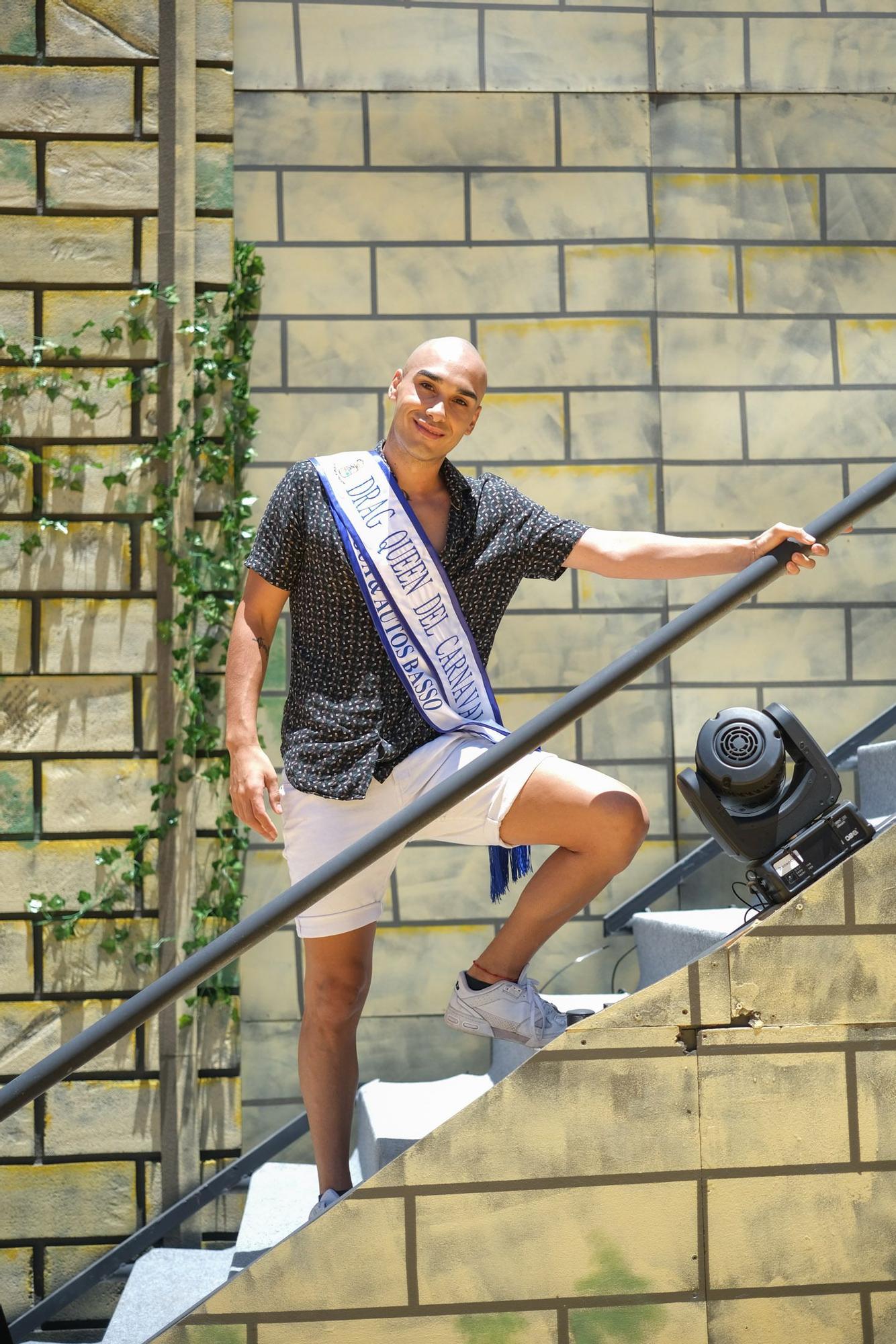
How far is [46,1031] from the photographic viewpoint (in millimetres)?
3600

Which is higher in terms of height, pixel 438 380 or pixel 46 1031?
pixel 438 380

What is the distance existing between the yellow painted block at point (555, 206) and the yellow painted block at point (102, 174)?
38.7 inches

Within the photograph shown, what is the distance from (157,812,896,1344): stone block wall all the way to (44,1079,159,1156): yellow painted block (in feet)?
4.97

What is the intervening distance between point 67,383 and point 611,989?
7.97 ft

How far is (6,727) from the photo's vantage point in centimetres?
368

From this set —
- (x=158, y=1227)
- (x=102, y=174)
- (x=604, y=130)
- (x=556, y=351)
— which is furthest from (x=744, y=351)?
(x=158, y=1227)

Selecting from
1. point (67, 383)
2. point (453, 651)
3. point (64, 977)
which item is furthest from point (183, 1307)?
point (67, 383)

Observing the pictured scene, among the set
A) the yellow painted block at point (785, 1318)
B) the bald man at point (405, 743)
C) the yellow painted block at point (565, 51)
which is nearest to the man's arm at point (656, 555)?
the bald man at point (405, 743)

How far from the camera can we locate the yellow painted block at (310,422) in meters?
3.81

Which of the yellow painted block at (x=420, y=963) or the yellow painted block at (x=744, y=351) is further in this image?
the yellow painted block at (x=744, y=351)

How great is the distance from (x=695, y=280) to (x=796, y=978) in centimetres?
242

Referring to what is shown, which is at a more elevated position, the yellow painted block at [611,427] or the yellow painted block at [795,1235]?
the yellow painted block at [611,427]

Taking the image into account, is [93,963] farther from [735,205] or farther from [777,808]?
[735,205]

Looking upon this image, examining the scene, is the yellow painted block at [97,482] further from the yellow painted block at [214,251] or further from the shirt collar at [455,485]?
the shirt collar at [455,485]
